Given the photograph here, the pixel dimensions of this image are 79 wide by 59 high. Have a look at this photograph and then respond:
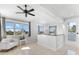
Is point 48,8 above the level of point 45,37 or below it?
above

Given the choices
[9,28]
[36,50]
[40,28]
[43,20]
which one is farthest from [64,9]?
[9,28]

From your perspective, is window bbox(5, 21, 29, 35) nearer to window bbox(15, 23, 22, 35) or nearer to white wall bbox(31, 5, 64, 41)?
window bbox(15, 23, 22, 35)

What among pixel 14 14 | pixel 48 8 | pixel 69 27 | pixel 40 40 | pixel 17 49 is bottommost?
pixel 17 49

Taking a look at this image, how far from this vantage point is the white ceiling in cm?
186

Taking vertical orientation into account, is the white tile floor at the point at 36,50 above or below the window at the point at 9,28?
below

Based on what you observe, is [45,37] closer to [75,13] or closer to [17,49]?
[17,49]

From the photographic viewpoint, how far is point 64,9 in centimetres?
189

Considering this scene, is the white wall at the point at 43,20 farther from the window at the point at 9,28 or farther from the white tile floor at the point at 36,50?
the window at the point at 9,28

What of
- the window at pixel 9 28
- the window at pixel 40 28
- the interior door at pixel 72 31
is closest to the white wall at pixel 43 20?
the window at pixel 40 28

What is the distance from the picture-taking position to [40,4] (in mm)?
1872

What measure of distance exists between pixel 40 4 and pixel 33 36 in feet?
2.18

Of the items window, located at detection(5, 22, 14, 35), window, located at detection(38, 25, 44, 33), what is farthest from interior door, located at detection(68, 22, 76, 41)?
window, located at detection(5, 22, 14, 35)

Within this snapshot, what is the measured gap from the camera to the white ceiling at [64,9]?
6.12ft
